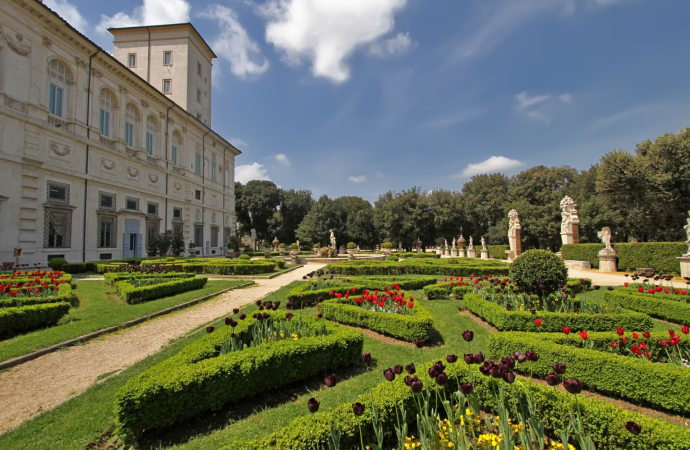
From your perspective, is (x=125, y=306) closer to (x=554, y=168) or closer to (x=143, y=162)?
(x=143, y=162)

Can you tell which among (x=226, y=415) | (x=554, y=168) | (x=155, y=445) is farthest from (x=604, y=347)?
(x=554, y=168)

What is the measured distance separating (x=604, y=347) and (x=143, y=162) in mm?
30952

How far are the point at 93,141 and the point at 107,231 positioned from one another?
6.38 metres

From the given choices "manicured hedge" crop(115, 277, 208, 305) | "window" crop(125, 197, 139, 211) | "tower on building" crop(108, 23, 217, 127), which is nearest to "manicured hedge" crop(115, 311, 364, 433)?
"manicured hedge" crop(115, 277, 208, 305)

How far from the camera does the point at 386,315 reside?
6.39 meters

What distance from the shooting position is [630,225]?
128 ft

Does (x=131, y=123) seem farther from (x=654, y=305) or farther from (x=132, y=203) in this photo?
(x=654, y=305)

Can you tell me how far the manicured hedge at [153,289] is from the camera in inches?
378

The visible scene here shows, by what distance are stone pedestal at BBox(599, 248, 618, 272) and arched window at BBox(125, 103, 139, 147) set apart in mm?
35530

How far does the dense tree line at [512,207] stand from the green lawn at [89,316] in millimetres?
31846

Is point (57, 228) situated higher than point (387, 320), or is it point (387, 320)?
point (57, 228)

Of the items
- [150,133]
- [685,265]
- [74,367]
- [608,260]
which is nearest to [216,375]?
[74,367]

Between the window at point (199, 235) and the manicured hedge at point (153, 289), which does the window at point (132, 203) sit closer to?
the window at point (199, 235)

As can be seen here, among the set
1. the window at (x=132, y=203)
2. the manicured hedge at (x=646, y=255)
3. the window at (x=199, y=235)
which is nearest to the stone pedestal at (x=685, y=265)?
the manicured hedge at (x=646, y=255)
